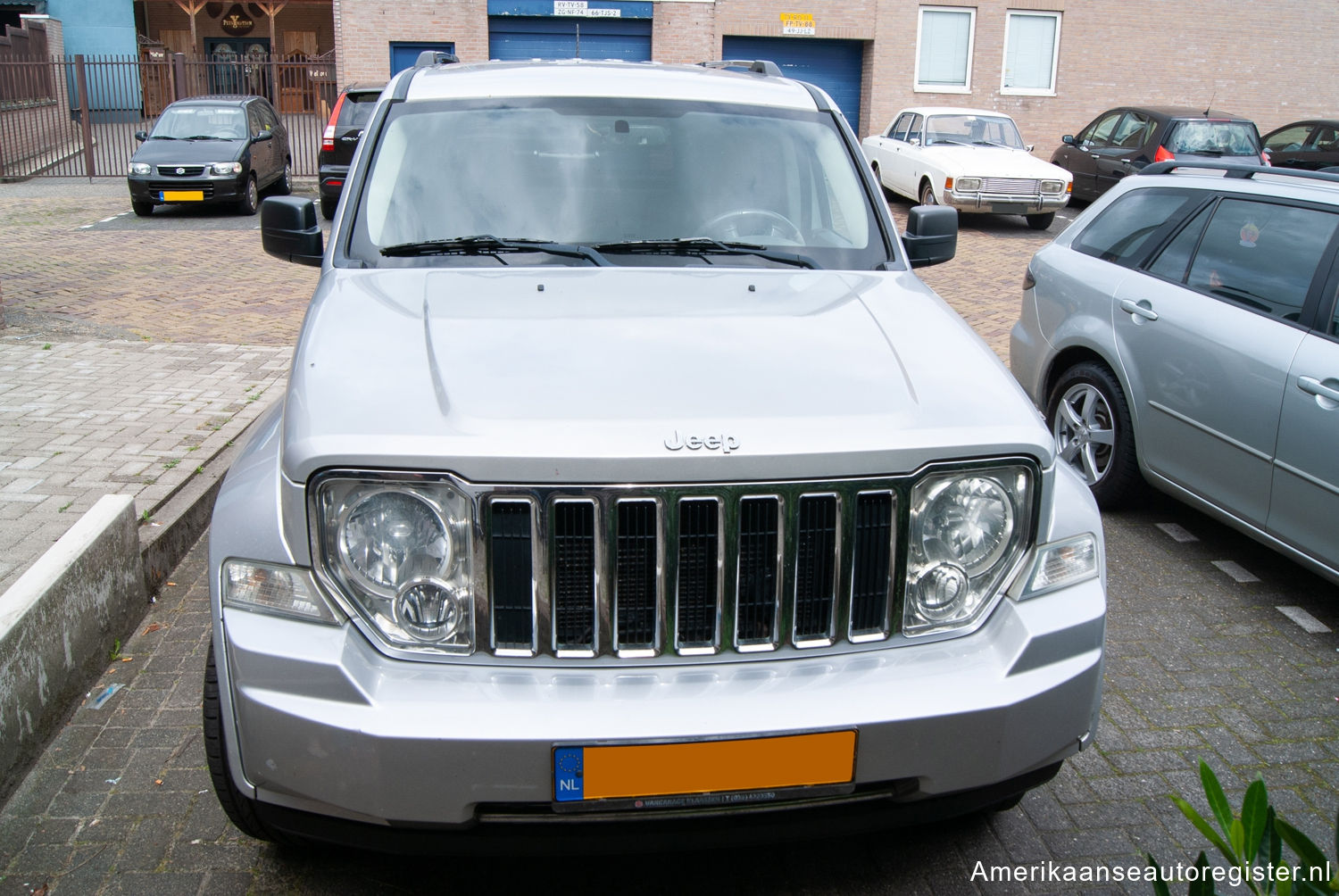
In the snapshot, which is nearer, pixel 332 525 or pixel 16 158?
pixel 332 525

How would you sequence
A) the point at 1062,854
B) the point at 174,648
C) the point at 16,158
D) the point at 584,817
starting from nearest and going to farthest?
the point at 584,817
the point at 1062,854
the point at 174,648
the point at 16,158

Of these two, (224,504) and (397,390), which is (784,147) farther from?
(224,504)

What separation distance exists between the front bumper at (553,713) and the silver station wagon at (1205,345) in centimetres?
237

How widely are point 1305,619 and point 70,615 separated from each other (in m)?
4.55

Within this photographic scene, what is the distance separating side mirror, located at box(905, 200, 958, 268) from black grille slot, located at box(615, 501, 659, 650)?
221 centimetres

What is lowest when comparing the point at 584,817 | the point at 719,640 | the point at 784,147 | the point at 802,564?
the point at 584,817

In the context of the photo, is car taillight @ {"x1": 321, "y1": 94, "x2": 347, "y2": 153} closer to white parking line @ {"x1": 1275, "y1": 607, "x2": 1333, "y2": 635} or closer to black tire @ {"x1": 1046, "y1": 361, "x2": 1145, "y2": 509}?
black tire @ {"x1": 1046, "y1": 361, "x2": 1145, "y2": 509}

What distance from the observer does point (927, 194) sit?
1652 cm

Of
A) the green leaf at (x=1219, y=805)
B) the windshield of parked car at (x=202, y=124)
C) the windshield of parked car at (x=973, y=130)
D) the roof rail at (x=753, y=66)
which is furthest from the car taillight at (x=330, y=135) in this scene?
the green leaf at (x=1219, y=805)

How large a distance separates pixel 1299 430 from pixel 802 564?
2770mm

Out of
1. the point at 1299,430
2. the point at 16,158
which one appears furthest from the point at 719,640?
the point at 16,158

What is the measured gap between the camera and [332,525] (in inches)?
94.7

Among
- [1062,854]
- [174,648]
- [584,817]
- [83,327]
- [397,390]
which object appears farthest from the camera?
[83,327]

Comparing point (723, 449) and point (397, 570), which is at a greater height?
point (723, 449)
